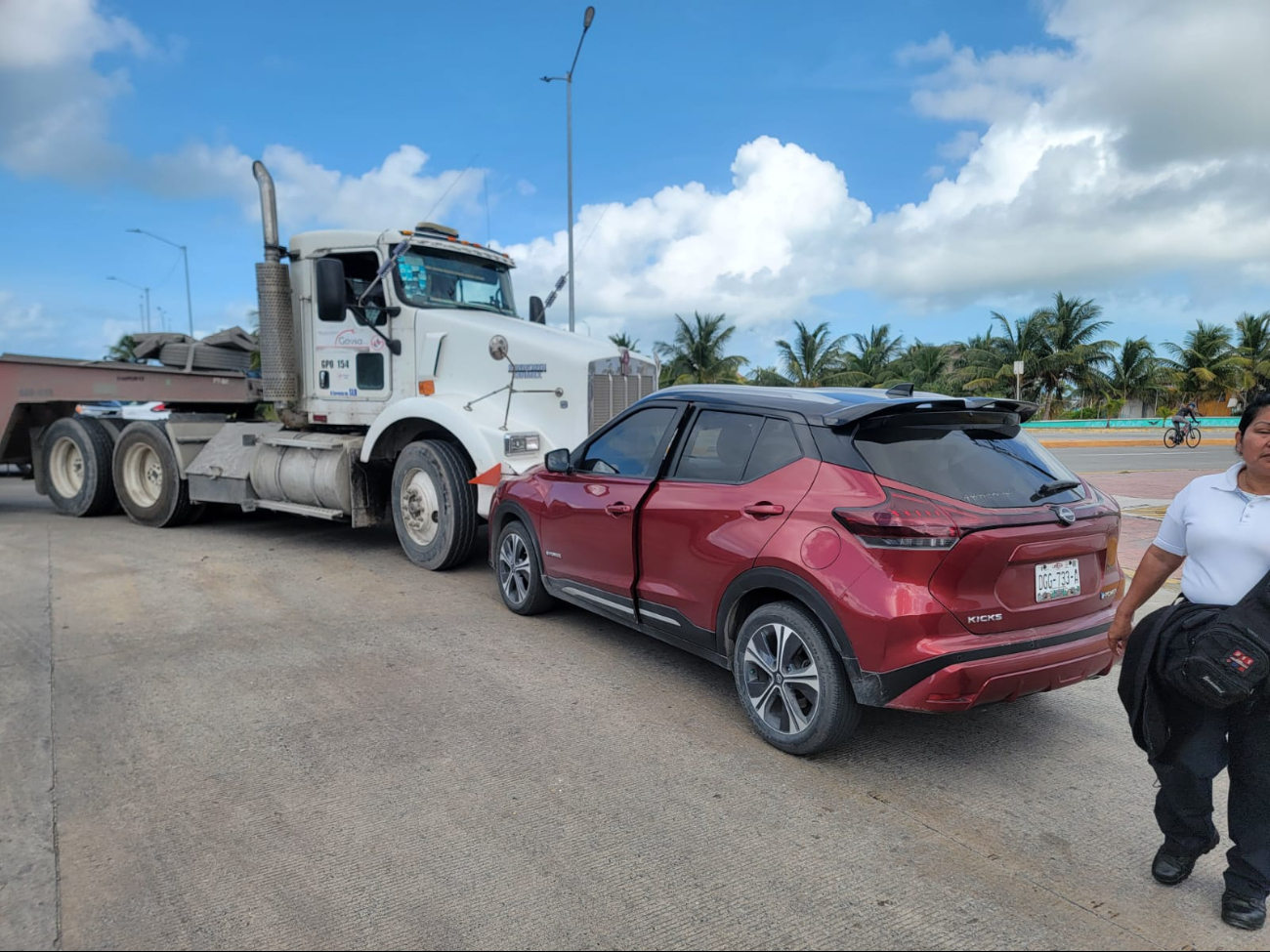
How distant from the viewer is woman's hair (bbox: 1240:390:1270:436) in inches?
98.3

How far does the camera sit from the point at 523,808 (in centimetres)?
319

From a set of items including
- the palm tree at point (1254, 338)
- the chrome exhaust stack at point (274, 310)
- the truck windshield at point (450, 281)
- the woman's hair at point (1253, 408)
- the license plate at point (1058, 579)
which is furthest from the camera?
the palm tree at point (1254, 338)

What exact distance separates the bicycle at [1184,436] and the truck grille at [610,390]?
2504 centimetres

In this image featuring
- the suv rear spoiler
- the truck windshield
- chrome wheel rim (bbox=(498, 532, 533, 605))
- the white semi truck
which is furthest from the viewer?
the truck windshield


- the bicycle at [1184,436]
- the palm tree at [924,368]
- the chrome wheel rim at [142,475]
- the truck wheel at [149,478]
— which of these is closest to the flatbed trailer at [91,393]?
the truck wheel at [149,478]

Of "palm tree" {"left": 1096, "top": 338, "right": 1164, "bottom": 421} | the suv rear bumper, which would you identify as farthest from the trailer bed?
"palm tree" {"left": 1096, "top": 338, "right": 1164, "bottom": 421}

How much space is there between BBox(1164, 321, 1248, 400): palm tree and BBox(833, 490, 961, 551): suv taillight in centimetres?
5206

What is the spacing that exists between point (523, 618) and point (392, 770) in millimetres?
2326

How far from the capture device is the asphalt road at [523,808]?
2.54 metres

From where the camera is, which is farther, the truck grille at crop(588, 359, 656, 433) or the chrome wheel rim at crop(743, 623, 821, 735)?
the truck grille at crop(588, 359, 656, 433)

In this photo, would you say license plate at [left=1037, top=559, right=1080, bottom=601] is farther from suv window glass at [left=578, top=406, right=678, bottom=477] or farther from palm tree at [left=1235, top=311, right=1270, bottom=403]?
palm tree at [left=1235, top=311, right=1270, bottom=403]

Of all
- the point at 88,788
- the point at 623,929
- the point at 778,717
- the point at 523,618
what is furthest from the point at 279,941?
the point at 523,618

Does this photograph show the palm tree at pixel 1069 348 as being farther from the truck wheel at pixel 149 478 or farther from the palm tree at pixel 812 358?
the truck wheel at pixel 149 478

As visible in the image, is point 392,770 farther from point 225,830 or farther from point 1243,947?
point 1243,947
